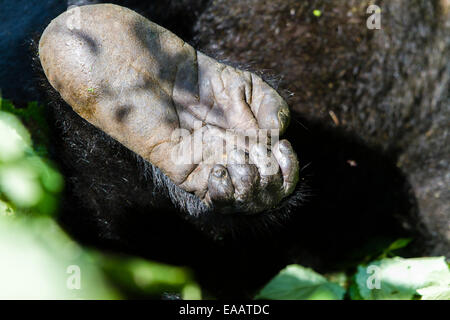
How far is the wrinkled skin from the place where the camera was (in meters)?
1.76

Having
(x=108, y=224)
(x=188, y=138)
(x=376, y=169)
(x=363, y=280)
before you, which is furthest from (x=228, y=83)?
(x=363, y=280)

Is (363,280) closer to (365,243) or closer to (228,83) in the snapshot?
(365,243)

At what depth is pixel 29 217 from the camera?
224 cm

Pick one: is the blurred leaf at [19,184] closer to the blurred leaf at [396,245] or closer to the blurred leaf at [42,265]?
the blurred leaf at [42,265]

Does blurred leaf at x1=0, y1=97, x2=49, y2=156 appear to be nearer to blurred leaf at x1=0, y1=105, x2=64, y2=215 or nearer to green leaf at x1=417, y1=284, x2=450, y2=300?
blurred leaf at x1=0, y1=105, x2=64, y2=215

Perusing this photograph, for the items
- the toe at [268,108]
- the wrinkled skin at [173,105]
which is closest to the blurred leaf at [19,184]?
the wrinkled skin at [173,105]

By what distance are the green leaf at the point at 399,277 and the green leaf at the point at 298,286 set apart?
15cm

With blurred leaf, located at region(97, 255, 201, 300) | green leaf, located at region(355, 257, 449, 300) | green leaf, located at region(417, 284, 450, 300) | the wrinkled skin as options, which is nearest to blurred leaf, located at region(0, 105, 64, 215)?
blurred leaf, located at region(97, 255, 201, 300)

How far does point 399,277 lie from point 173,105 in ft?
5.40

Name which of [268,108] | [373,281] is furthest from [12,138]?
[373,281]

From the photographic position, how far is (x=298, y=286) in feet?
9.48

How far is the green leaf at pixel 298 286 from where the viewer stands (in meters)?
2.86

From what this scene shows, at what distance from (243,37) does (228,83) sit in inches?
27.9

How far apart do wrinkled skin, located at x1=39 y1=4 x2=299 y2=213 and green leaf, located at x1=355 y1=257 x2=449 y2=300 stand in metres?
1.20
